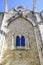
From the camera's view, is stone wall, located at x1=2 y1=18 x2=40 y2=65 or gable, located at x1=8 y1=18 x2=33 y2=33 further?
gable, located at x1=8 y1=18 x2=33 y2=33

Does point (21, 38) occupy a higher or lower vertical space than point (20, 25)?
lower

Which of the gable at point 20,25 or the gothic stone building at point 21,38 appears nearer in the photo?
the gothic stone building at point 21,38

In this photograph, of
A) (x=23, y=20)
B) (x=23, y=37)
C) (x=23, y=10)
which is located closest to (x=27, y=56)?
(x=23, y=37)

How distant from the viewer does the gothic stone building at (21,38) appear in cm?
1741

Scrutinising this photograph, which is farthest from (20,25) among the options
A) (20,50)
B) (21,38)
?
(20,50)

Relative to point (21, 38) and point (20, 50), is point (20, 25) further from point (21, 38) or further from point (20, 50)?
point (20, 50)

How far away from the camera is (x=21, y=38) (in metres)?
19.1

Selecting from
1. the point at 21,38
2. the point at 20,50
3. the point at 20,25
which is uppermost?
the point at 20,25

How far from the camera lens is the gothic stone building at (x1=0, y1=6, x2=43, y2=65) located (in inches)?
685

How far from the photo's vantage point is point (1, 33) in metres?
19.0

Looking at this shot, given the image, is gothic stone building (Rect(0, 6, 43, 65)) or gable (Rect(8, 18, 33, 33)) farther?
gable (Rect(8, 18, 33, 33))

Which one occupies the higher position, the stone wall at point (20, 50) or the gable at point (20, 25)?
the gable at point (20, 25)

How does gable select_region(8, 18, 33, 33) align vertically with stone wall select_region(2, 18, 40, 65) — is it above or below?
above

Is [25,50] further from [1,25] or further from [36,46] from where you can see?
[1,25]
